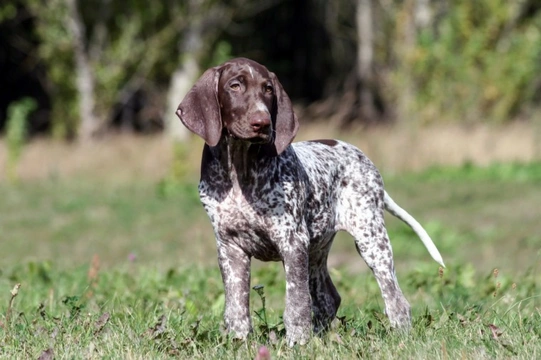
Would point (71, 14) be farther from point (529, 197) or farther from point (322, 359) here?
point (322, 359)

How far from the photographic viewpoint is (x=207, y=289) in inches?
307

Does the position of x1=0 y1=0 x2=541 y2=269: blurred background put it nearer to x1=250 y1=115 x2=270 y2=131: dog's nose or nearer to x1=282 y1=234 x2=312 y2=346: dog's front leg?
x1=282 y1=234 x2=312 y2=346: dog's front leg

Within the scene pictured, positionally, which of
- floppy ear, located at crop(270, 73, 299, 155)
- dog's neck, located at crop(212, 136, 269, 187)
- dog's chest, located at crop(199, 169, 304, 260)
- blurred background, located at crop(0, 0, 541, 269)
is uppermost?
floppy ear, located at crop(270, 73, 299, 155)

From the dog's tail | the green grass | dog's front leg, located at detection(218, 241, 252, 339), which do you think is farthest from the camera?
the dog's tail

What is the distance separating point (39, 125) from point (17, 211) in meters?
17.7

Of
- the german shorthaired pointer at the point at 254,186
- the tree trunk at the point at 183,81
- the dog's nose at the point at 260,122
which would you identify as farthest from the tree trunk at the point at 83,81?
the dog's nose at the point at 260,122

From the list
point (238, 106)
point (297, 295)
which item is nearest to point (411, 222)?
point (297, 295)

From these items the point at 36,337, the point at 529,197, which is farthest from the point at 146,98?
the point at 36,337

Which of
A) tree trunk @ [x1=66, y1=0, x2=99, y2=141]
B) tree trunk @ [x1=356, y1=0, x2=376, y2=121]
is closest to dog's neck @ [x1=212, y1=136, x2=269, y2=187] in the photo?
tree trunk @ [x1=66, y1=0, x2=99, y2=141]

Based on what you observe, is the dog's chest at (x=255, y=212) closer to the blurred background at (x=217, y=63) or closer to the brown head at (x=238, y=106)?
the brown head at (x=238, y=106)

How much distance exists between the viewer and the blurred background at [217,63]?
1542cm

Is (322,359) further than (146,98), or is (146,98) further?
(146,98)

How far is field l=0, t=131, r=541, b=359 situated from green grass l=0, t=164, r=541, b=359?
0.06 ft

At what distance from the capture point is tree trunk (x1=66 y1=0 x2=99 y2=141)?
25188 mm
